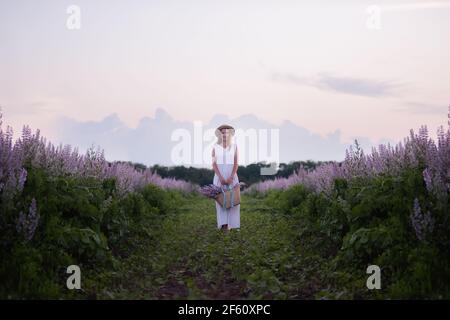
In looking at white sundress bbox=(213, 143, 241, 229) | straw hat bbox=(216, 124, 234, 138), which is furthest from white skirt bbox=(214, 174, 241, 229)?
straw hat bbox=(216, 124, 234, 138)

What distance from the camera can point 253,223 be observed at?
16.0m

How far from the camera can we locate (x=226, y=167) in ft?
45.4

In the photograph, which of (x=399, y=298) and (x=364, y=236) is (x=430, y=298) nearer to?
(x=399, y=298)

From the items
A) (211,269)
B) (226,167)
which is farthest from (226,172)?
(211,269)

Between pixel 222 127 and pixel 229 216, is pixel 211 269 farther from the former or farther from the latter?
pixel 222 127

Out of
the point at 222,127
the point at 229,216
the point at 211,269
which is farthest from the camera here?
the point at 229,216

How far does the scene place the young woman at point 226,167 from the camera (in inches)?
540

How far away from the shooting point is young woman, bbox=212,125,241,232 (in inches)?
540

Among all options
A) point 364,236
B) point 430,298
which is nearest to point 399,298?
point 430,298

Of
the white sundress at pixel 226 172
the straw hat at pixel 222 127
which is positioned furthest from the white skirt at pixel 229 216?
the straw hat at pixel 222 127

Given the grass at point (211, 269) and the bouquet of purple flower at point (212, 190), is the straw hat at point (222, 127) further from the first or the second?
the grass at point (211, 269)
